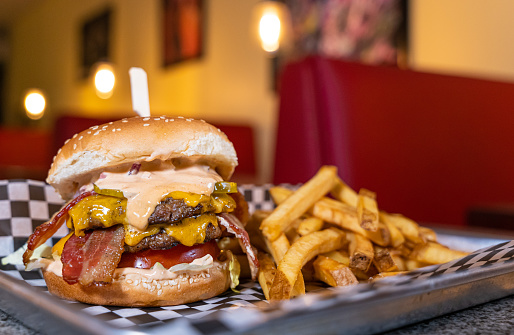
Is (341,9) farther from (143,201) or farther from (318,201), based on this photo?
(143,201)

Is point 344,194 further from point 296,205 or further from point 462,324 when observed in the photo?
point 462,324

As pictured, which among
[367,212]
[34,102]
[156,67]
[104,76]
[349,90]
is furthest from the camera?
[34,102]

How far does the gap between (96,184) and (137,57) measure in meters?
8.18

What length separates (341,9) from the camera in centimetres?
492

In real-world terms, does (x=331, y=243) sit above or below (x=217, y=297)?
above

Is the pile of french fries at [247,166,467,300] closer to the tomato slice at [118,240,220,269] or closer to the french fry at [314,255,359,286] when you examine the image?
the french fry at [314,255,359,286]

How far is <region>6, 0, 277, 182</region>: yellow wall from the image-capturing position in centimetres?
647

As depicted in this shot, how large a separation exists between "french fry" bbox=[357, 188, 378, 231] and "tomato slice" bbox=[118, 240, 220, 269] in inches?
17.8

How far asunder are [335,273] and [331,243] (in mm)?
175

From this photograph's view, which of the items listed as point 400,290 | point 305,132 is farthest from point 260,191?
point 400,290

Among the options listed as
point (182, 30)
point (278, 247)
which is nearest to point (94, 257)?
point (278, 247)

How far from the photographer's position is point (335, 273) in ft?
4.35

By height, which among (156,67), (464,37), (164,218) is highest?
(156,67)

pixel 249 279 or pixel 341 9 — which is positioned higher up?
pixel 341 9
